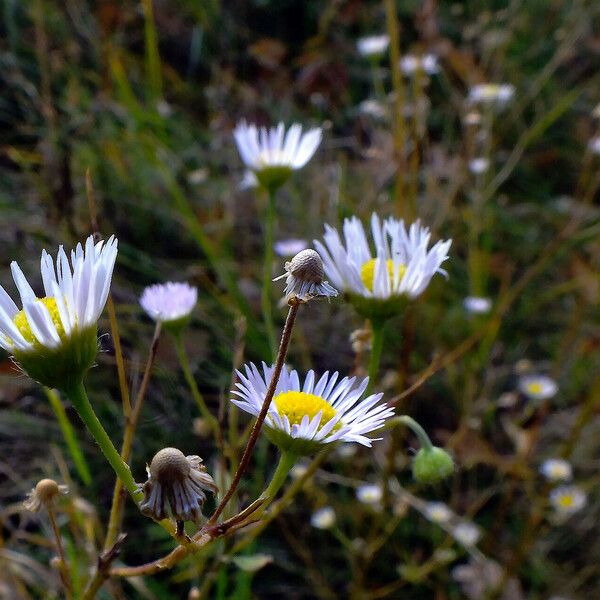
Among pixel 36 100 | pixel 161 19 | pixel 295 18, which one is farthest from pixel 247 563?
pixel 295 18

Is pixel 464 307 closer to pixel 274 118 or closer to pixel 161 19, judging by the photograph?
pixel 274 118

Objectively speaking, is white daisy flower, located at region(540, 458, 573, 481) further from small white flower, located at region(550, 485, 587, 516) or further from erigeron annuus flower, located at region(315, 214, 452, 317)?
erigeron annuus flower, located at region(315, 214, 452, 317)

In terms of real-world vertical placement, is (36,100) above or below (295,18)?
below

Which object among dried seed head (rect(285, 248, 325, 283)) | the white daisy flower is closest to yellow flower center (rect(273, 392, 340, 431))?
dried seed head (rect(285, 248, 325, 283))

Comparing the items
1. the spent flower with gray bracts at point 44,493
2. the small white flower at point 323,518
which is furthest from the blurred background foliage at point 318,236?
the spent flower with gray bracts at point 44,493

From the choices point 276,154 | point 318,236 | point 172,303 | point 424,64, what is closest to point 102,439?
point 172,303

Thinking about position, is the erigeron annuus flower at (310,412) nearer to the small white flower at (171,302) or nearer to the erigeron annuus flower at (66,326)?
the erigeron annuus flower at (66,326)
